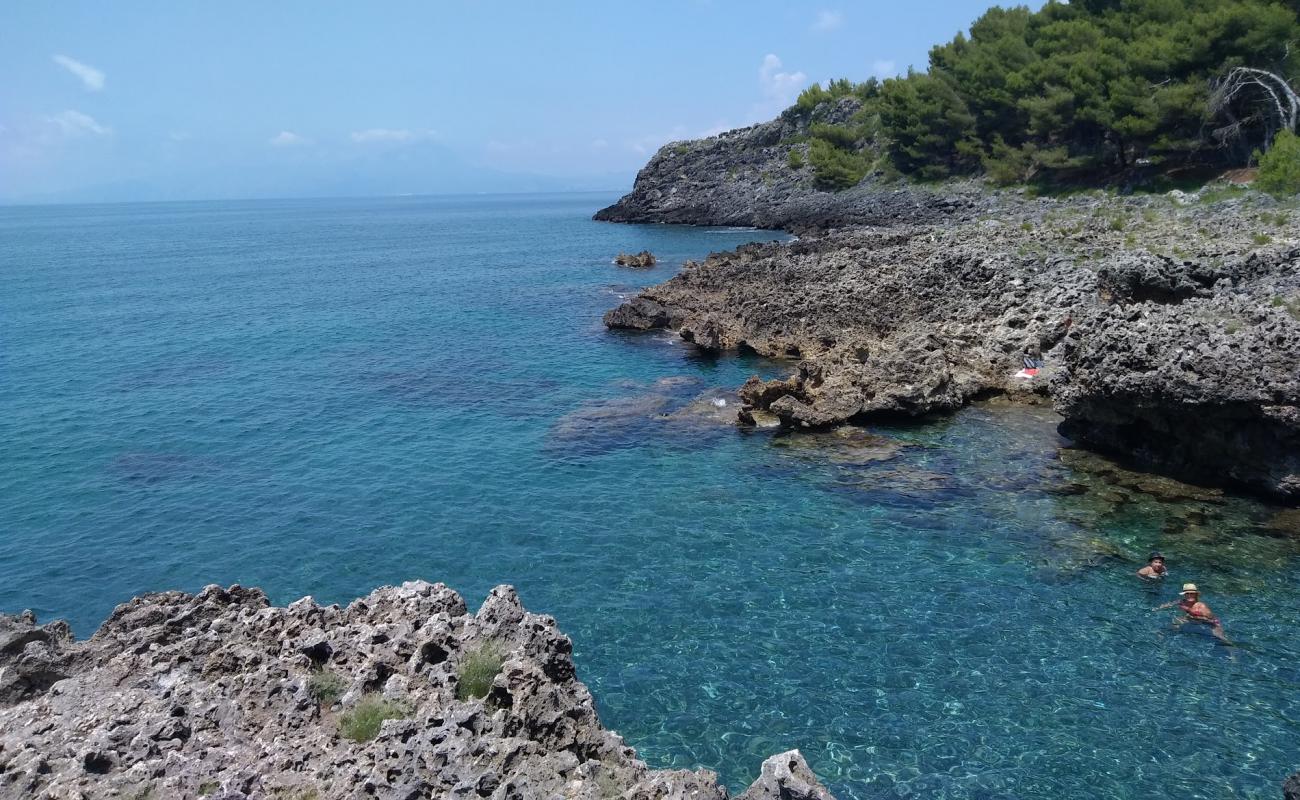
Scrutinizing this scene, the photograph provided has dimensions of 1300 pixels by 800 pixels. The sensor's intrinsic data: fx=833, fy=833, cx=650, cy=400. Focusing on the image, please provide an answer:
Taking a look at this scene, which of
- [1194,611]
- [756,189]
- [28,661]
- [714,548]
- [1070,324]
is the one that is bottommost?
[714,548]

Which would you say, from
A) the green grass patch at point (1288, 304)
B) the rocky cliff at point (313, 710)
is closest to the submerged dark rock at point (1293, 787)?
the rocky cliff at point (313, 710)

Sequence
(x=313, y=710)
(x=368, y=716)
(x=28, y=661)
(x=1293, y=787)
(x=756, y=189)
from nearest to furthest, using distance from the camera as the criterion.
Answer: (x=368, y=716), (x=313, y=710), (x=1293, y=787), (x=28, y=661), (x=756, y=189)

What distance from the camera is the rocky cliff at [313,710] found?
9.83 m

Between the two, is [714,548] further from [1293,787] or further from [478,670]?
[1293,787]

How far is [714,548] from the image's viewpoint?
2386 centimetres

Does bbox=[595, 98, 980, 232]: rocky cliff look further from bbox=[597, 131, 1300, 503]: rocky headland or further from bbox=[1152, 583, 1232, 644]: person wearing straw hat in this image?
bbox=[1152, 583, 1232, 644]: person wearing straw hat

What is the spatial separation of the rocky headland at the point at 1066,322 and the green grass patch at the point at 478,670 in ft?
71.2

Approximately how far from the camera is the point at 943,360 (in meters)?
34.5

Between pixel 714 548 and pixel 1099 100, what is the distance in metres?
79.0

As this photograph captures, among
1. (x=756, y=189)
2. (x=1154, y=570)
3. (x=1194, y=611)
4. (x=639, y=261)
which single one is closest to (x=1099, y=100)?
(x=639, y=261)

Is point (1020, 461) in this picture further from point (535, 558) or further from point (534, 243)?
point (534, 243)

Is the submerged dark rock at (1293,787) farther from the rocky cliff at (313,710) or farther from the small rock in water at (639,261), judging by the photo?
the small rock in water at (639,261)

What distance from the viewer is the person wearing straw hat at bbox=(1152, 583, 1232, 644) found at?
734 inches

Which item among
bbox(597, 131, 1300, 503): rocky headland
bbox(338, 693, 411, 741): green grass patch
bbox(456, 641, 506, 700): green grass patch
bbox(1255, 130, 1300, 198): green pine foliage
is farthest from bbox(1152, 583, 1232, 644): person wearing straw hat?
bbox(1255, 130, 1300, 198): green pine foliage
